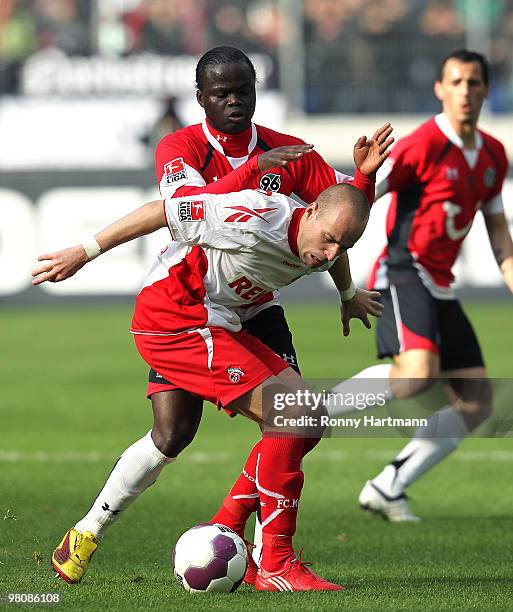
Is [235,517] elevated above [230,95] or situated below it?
below

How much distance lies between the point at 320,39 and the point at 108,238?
17.3 metres

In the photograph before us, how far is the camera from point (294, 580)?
5441 mm

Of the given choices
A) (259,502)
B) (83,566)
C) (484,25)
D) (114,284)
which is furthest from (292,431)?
(484,25)

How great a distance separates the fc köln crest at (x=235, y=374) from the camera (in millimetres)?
5402

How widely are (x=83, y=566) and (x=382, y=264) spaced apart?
3.22 meters

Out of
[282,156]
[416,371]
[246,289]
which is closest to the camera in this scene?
[282,156]

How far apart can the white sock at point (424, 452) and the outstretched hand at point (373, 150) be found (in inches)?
106

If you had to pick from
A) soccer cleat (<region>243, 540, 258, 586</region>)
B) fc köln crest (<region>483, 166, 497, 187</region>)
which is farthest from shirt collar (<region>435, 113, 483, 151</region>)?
soccer cleat (<region>243, 540, 258, 586</region>)

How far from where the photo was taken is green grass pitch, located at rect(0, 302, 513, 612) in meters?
5.42

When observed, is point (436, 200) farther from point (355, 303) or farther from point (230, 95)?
point (230, 95)

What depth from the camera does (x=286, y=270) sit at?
5.41 m

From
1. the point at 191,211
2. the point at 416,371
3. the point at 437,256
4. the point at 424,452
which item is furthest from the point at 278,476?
the point at 437,256

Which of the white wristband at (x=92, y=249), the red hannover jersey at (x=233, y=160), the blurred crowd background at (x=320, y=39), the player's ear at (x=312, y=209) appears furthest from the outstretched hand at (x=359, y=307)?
the blurred crowd background at (x=320, y=39)

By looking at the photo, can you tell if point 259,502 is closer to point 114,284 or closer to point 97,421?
point 97,421
